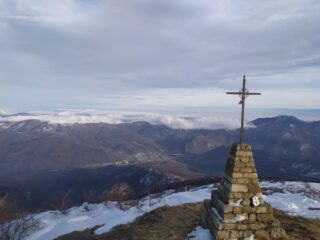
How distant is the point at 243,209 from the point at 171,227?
6.97 meters

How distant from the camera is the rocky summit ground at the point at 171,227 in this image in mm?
24141

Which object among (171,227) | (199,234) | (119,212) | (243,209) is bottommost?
(119,212)

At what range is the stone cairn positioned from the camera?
2045 centimetres

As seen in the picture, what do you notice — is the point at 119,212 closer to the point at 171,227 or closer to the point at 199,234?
the point at 171,227

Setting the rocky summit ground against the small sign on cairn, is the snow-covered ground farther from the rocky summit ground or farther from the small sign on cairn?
the small sign on cairn

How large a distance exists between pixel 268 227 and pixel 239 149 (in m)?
4.14

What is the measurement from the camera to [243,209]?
810 inches

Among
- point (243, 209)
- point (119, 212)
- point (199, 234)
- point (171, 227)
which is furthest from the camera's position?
point (119, 212)

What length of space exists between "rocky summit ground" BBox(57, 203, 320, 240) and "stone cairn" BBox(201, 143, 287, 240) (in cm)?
227

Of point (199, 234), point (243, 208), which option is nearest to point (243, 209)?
point (243, 208)

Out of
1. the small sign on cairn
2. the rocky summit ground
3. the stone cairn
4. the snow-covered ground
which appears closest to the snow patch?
the rocky summit ground

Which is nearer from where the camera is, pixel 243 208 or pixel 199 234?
pixel 243 208

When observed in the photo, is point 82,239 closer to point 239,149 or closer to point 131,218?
point 131,218

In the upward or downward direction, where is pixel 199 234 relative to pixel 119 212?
upward
